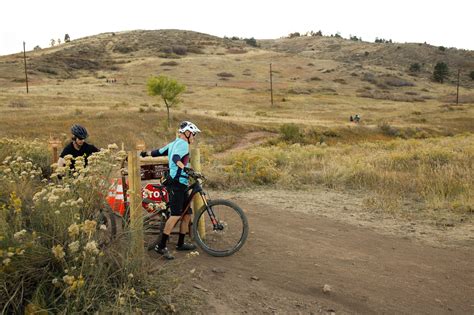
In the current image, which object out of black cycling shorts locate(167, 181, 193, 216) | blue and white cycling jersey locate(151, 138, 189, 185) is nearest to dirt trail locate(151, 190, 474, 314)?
black cycling shorts locate(167, 181, 193, 216)

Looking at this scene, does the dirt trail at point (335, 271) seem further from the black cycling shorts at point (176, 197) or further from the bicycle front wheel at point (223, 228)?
the black cycling shorts at point (176, 197)

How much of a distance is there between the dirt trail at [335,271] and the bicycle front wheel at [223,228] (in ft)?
0.47

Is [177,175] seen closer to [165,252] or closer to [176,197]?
[176,197]

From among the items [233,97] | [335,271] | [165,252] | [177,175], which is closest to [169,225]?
[165,252]

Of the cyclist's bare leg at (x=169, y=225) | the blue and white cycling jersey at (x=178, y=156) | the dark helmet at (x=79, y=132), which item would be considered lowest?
the cyclist's bare leg at (x=169, y=225)

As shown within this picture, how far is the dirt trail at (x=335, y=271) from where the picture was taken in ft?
15.7

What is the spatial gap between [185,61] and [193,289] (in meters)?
86.6

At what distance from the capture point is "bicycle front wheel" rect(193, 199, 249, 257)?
5969 millimetres

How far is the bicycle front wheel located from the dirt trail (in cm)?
14

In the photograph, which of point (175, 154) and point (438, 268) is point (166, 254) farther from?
point (438, 268)

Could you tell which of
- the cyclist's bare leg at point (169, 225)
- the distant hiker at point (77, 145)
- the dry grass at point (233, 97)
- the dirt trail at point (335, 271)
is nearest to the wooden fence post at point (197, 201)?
the dirt trail at point (335, 271)

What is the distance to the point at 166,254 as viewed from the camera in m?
5.56

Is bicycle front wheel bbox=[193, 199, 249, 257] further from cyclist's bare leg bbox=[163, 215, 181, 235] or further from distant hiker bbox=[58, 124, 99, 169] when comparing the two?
distant hiker bbox=[58, 124, 99, 169]

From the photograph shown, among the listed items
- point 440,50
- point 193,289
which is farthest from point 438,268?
point 440,50
